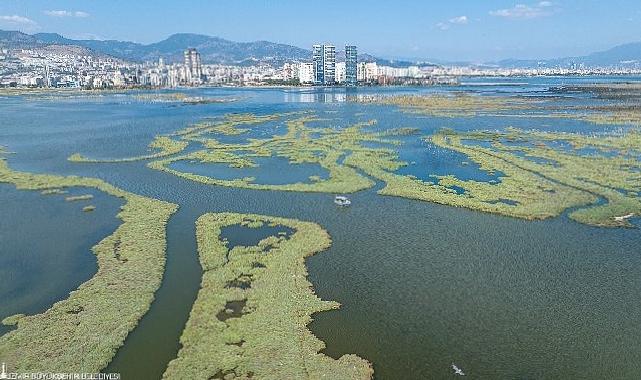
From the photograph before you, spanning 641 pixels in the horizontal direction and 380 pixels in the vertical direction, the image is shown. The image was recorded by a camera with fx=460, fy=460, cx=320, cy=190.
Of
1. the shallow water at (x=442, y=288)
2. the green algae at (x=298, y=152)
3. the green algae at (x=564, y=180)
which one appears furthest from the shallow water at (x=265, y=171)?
the green algae at (x=564, y=180)

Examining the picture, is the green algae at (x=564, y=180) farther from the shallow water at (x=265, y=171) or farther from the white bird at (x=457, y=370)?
the white bird at (x=457, y=370)

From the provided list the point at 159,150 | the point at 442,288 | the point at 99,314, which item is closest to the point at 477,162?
the point at 442,288

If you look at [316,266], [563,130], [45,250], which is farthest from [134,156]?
Answer: [563,130]

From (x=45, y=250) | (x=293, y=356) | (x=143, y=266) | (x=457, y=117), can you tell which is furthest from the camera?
(x=457, y=117)

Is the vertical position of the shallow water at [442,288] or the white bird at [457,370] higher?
the shallow water at [442,288]

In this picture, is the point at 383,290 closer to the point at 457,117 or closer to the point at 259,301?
the point at 259,301

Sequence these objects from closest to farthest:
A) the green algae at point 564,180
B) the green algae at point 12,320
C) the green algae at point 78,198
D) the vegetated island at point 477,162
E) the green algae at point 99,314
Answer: the green algae at point 99,314, the green algae at point 12,320, the green algae at point 564,180, the vegetated island at point 477,162, the green algae at point 78,198

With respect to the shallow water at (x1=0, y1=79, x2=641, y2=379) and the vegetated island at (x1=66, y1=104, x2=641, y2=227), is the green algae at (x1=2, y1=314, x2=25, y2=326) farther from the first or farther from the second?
the vegetated island at (x1=66, y1=104, x2=641, y2=227)
